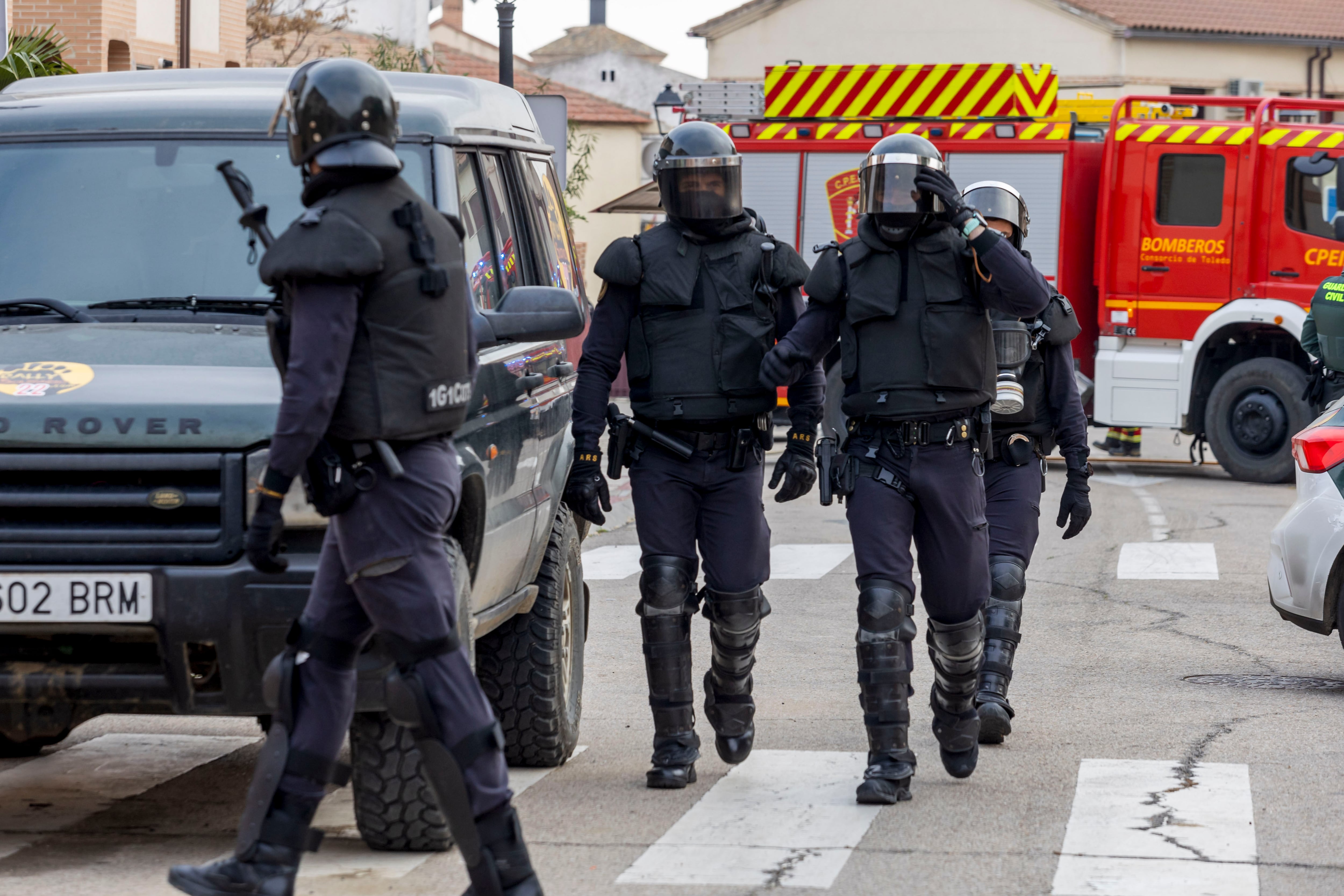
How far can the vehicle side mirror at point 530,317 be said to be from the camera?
4.93 metres

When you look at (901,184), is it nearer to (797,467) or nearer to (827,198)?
(797,467)

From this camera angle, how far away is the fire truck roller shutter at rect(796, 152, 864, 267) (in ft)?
57.7

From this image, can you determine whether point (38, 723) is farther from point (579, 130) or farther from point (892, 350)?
point (579, 130)

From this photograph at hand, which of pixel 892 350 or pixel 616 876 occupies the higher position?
pixel 892 350

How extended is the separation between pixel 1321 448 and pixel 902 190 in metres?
2.56

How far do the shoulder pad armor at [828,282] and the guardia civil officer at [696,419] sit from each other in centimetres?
10

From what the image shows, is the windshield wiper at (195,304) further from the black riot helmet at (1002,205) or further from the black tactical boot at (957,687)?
the black riot helmet at (1002,205)

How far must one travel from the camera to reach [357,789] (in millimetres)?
4805

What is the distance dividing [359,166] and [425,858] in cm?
184

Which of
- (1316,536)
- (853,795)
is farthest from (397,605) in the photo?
(1316,536)

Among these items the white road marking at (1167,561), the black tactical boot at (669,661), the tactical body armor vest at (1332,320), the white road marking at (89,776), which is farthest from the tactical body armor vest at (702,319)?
the white road marking at (1167,561)

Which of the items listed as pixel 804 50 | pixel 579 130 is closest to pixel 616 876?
pixel 804 50

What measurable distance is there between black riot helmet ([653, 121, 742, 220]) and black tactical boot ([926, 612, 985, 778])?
4.64 feet

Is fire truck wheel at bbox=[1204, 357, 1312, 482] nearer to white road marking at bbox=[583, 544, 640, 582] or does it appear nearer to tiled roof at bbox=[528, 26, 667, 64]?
white road marking at bbox=[583, 544, 640, 582]
